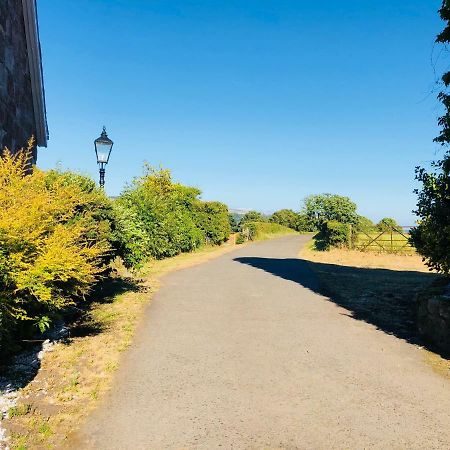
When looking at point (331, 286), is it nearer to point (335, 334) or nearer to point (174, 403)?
point (335, 334)

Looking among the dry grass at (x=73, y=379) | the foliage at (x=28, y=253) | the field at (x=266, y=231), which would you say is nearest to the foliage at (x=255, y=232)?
the field at (x=266, y=231)

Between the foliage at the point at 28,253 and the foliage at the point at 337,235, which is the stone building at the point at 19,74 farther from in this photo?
the foliage at the point at 337,235

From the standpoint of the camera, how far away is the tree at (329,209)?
52031mm

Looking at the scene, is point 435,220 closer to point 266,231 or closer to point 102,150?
point 102,150

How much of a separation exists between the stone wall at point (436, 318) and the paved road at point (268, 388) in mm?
576

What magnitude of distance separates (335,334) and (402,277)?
9.48m

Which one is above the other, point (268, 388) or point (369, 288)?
point (369, 288)

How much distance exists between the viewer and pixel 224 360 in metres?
6.46

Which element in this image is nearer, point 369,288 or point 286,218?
point 369,288

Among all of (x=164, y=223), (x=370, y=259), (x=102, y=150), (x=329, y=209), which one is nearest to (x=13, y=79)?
(x=102, y=150)

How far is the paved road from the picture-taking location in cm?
425

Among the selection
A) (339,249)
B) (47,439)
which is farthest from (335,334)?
(339,249)

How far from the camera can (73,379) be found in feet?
18.0

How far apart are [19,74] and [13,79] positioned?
0.57 metres
